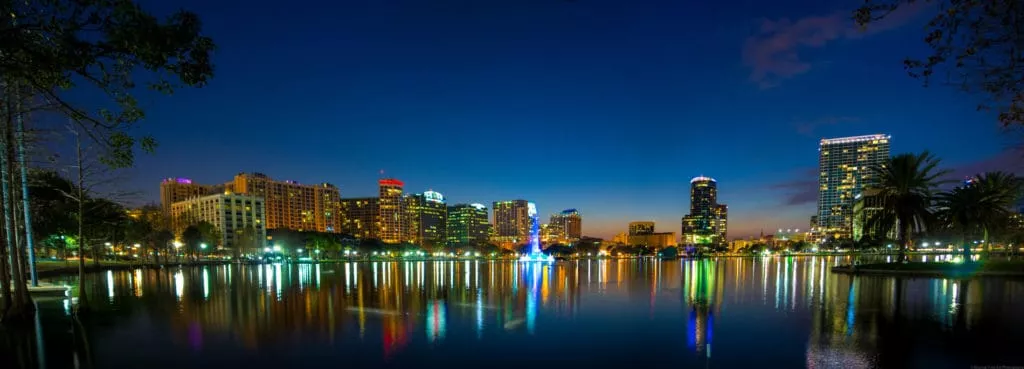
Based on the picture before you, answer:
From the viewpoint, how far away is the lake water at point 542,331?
12484 mm

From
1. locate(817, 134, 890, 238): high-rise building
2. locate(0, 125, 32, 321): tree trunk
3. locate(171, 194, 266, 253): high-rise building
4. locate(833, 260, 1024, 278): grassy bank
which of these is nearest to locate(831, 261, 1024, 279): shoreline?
locate(833, 260, 1024, 278): grassy bank

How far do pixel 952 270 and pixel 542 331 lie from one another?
42.8 meters

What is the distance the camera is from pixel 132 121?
9.45 m

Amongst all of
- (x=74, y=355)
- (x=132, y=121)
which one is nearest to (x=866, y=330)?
(x=132, y=121)

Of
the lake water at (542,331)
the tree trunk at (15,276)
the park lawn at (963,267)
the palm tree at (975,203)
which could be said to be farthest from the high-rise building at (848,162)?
the tree trunk at (15,276)

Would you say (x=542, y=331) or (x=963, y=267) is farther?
(x=963, y=267)

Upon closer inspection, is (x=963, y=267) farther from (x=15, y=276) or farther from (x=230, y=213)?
(x=230, y=213)

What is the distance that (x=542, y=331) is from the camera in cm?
1648

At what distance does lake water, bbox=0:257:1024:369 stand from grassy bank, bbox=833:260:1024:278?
566 inches

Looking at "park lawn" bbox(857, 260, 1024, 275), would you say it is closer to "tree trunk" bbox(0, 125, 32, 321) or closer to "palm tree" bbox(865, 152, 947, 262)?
"palm tree" bbox(865, 152, 947, 262)

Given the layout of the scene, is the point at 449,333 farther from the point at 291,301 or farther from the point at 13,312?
the point at 13,312

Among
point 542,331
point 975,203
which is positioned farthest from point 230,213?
point 975,203

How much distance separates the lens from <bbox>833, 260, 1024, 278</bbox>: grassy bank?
122 ft

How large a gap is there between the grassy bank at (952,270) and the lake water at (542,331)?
1437 centimetres
